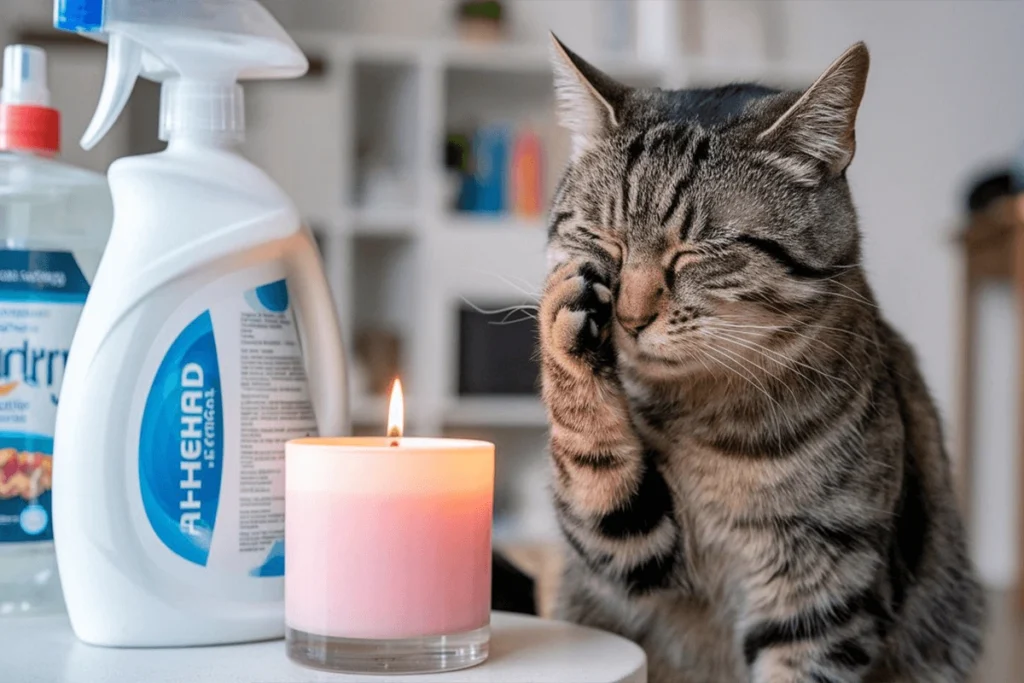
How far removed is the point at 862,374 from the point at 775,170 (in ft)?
0.51

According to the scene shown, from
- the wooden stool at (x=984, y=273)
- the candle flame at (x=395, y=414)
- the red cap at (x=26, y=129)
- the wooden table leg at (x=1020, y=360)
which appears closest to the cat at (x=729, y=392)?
the candle flame at (x=395, y=414)

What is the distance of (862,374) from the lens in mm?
722

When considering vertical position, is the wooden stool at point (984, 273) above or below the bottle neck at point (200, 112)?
below

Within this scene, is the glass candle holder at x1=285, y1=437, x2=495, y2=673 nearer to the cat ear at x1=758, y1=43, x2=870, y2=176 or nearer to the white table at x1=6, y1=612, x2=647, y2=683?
Answer: the white table at x1=6, y1=612, x2=647, y2=683

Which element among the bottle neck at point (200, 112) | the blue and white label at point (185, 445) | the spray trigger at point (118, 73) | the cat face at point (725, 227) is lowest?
the blue and white label at point (185, 445)

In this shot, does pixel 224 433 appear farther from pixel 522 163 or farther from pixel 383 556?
pixel 522 163

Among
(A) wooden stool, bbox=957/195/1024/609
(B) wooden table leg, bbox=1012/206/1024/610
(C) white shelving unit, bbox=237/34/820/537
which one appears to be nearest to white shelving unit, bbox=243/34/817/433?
(C) white shelving unit, bbox=237/34/820/537

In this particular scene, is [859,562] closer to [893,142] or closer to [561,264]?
[561,264]

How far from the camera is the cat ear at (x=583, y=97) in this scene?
0.74 metres

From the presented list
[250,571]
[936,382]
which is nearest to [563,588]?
[250,571]

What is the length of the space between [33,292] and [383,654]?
0.33m

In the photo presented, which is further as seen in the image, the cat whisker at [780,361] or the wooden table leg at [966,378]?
the wooden table leg at [966,378]

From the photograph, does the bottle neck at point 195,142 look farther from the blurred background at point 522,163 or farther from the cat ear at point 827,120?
the blurred background at point 522,163

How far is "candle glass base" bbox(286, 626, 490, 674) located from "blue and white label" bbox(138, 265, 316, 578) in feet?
0.29
